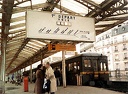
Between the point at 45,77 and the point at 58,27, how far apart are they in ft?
7.81

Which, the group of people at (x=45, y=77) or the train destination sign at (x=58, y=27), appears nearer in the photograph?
the train destination sign at (x=58, y=27)

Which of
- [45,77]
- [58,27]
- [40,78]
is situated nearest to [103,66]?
[45,77]

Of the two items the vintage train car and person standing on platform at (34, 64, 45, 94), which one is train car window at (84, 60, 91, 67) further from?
person standing on platform at (34, 64, 45, 94)

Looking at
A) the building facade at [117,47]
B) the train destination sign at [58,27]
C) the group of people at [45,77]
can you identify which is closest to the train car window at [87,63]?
the train destination sign at [58,27]

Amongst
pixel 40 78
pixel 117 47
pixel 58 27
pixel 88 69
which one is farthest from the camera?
pixel 117 47

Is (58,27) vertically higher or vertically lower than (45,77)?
higher

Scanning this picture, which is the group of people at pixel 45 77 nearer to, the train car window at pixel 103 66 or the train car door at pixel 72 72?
the train car door at pixel 72 72

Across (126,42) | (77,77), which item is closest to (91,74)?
(77,77)

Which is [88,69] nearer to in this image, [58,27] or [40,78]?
[40,78]

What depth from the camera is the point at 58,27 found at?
9875mm

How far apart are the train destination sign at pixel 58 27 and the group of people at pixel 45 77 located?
4.55ft

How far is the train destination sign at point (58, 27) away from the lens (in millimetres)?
9386

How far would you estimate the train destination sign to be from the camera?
939 centimetres

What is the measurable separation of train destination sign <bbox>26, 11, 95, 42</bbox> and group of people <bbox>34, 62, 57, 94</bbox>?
1388mm
